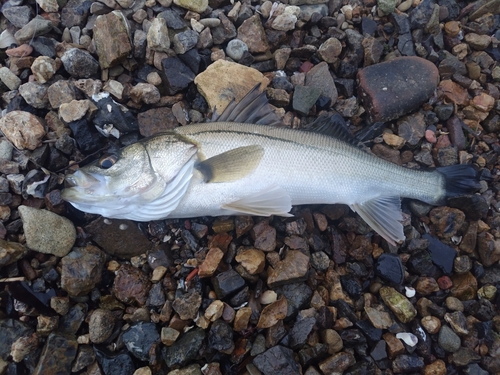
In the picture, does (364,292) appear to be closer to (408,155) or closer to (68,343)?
(408,155)

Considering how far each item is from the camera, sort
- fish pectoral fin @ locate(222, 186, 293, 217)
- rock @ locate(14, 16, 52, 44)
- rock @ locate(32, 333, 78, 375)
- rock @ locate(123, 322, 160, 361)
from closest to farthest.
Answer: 1. rock @ locate(32, 333, 78, 375)
2. rock @ locate(123, 322, 160, 361)
3. fish pectoral fin @ locate(222, 186, 293, 217)
4. rock @ locate(14, 16, 52, 44)

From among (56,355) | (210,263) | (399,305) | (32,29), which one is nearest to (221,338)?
(210,263)

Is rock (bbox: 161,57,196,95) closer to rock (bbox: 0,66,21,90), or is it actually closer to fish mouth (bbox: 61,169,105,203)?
fish mouth (bbox: 61,169,105,203)

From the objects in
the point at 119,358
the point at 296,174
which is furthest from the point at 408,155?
the point at 119,358

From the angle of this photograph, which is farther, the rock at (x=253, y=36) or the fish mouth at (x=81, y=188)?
the rock at (x=253, y=36)

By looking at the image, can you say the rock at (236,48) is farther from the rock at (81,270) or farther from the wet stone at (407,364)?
the wet stone at (407,364)

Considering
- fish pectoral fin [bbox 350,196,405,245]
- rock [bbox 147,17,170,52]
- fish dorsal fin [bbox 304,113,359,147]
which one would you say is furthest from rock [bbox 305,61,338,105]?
rock [bbox 147,17,170,52]

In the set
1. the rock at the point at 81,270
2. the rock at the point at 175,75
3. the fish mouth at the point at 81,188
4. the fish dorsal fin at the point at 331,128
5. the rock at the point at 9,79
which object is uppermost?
the rock at the point at 9,79

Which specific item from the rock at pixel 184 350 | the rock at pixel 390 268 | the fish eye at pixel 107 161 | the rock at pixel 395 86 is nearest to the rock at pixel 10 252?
the fish eye at pixel 107 161
